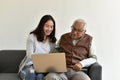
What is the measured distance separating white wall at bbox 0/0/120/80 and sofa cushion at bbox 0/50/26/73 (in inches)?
7.2

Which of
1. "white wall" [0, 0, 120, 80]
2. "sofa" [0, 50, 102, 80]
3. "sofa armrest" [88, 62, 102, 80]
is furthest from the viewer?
"white wall" [0, 0, 120, 80]

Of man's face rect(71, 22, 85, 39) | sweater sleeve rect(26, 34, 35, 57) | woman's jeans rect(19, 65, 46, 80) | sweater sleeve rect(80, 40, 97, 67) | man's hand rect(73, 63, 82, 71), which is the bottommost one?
woman's jeans rect(19, 65, 46, 80)

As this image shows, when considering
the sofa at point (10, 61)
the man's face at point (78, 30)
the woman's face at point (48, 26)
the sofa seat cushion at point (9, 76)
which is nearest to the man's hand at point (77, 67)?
the man's face at point (78, 30)

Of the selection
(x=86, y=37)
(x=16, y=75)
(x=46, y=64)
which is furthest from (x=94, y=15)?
(x=16, y=75)

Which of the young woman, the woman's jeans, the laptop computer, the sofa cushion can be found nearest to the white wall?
the sofa cushion

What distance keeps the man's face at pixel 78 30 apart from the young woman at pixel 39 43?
255mm

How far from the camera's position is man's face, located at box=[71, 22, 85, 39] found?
8.39 ft

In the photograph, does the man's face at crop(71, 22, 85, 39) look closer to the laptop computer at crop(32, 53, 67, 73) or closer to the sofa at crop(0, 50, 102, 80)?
the laptop computer at crop(32, 53, 67, 73)

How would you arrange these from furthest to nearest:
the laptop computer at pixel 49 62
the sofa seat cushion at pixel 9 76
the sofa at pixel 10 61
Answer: the sofa at pixel 10 61 → the sofa seat cushion at pixel 9 76 → the laptop computer at pixel 49 62

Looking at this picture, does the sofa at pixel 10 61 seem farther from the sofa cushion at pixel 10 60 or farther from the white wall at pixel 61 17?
the white wall at pixel 61 17

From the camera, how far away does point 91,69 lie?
2.45 m

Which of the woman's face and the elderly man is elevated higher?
the woman's face

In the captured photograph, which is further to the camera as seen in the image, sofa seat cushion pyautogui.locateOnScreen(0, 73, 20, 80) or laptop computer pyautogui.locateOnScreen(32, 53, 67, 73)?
sofa seat cushion pyautogui.locateOnScreen(0, 73, 20, 80)

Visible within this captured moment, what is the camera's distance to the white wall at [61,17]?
3.03m
